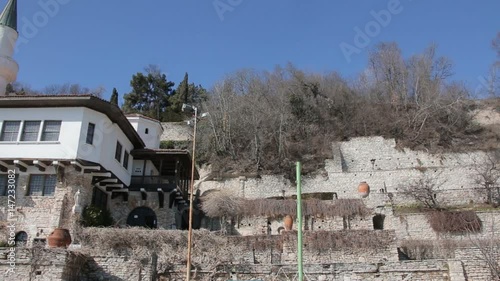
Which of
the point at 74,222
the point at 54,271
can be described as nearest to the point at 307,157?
the point at 74,222

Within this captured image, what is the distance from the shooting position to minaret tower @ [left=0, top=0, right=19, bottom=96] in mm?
27547

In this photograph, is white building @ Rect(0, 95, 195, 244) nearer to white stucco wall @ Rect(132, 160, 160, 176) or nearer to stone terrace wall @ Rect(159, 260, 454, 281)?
white stucco wall @ Rect(132, 160, 160, 176)

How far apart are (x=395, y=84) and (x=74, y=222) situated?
112 feet

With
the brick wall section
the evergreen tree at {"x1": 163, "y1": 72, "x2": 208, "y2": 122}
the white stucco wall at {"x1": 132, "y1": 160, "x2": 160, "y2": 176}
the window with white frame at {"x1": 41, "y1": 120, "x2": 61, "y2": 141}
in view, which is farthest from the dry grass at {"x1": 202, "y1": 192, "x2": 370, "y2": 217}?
the evergreen tree at {"x1": 163, "y1": 72, "x2": 208, "y2": 122}

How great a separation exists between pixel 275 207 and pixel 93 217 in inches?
392

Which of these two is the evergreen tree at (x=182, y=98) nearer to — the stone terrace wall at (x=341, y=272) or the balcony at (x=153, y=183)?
the balcony at (x=153, y=183)

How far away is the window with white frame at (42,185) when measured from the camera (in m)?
22.3

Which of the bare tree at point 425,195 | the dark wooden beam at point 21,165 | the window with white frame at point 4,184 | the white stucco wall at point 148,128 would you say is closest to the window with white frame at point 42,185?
the dark wooden beam at point 21,165

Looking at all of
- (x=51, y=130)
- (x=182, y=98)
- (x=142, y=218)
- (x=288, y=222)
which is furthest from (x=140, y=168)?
(x=182, y=98)

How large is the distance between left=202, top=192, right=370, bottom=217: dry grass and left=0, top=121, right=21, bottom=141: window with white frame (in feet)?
35.3

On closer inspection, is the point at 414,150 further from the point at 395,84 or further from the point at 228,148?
the point at 228,148

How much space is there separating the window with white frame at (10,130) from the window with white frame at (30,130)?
36 centimetres

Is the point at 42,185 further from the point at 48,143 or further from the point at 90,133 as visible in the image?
the point at 90,133

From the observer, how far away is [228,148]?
124ft
